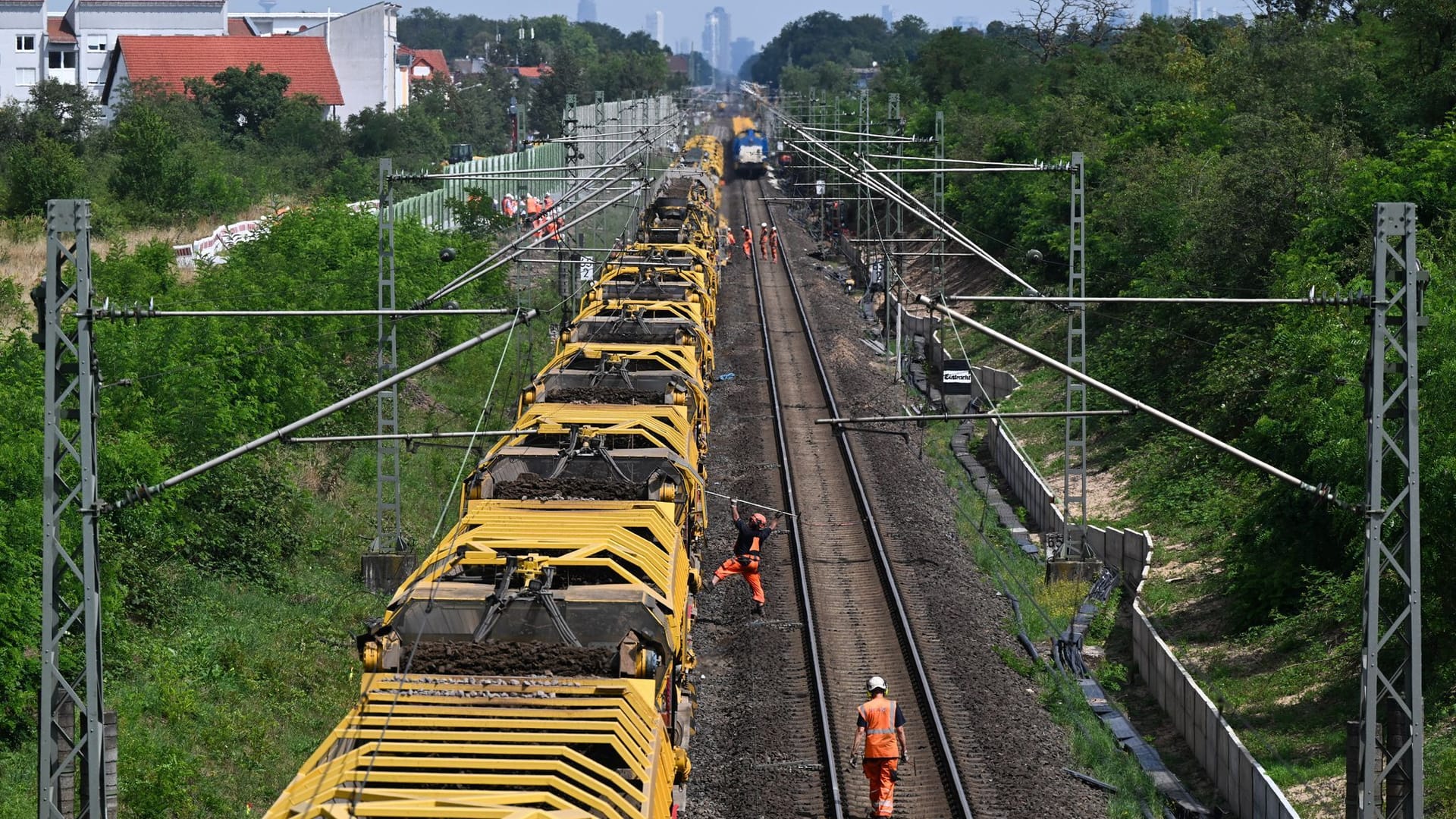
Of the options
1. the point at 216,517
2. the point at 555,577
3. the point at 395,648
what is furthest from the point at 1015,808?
the point at 216,517

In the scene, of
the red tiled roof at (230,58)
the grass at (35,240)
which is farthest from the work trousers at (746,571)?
the red tiled roof at (230,58)

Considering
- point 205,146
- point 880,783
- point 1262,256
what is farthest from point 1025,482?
point 205,146

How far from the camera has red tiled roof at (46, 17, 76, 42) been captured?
317 feet

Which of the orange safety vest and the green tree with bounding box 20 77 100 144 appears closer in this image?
the orange safety vest

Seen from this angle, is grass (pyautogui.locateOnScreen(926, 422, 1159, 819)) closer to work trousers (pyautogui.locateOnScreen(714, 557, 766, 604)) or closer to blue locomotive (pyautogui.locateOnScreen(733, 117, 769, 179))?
work trousers (pyautogui.locateOnScreen(714, 557, 766, 604))

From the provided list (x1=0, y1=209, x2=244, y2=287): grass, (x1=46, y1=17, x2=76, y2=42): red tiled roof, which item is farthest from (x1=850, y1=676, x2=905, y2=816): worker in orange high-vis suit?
(x1=46, y1=17, x2=76, y2=42): red tiled roof

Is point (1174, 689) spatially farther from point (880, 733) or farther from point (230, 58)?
point (230, 58)

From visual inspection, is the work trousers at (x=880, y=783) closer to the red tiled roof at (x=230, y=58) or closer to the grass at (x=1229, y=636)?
the grass at (x=1229, y=636)

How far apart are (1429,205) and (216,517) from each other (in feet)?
70.5

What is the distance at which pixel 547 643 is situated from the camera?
12070 mm

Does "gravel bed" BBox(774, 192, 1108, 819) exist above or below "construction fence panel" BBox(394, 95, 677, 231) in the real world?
below

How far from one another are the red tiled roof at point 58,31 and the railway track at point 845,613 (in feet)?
235

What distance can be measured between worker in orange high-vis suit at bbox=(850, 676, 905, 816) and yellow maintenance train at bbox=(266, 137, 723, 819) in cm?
175

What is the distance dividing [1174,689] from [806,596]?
18.4 ft
